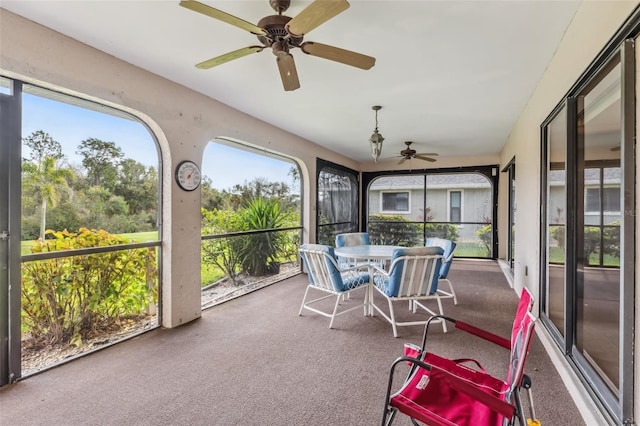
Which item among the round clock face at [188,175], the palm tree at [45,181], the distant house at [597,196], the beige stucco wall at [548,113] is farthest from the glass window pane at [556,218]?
the palm tree at [45,181]

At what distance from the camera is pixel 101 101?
8.93ft

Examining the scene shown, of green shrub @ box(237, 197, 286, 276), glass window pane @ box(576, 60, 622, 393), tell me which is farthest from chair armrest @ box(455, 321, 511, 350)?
green shrub @ box(237, 197, 286, 276)

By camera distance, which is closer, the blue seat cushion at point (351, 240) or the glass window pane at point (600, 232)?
the glass window pane at point (600, 232)

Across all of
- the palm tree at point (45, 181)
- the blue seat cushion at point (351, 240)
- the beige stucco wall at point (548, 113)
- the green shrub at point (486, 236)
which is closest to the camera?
the beige stucco wall at point (548, 113)

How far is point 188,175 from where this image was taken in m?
3.45

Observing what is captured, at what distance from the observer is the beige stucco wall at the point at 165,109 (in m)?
2.23

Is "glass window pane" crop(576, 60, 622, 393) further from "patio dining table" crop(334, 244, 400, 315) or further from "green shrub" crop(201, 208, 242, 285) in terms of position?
"green shrub" crop(201, 208, 242, 285)

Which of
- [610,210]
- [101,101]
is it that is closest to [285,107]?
[101,101]

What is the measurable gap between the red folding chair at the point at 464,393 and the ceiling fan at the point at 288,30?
1.70 metres

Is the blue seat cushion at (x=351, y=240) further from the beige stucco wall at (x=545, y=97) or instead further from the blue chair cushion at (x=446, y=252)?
the beige stucco wall at (x=545, y=97)

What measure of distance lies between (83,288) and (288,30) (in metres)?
2.76

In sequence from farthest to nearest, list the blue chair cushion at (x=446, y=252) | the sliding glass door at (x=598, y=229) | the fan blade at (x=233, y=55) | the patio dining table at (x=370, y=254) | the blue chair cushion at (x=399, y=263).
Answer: the blue chair cushion at (x=446, y=252)
the patio dining table at (x=370, y=254)
the blue chair cushion at (x=399, y=263)
the fan blade at (x=233, y=55)
the sliding glass door at (x=598, y=229)

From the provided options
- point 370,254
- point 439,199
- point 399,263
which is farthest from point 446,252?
point 439,199

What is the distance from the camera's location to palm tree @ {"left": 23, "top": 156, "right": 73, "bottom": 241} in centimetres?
241
